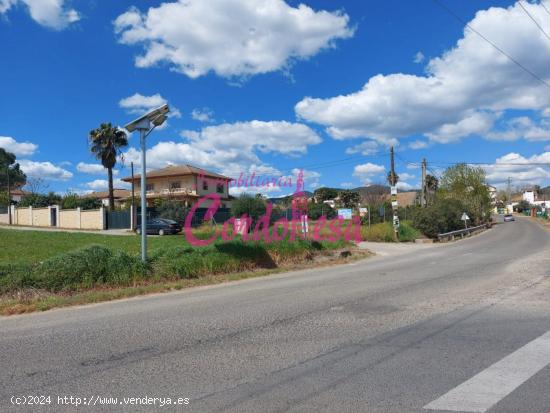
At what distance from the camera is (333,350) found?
576 cm

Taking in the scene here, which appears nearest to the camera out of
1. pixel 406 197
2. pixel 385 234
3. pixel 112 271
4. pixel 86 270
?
pixel 86 270

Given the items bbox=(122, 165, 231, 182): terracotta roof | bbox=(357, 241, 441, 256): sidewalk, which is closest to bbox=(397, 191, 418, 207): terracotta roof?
bbox=(122, 165, 231, 182): terracotta roof

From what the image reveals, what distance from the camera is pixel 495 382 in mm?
4566

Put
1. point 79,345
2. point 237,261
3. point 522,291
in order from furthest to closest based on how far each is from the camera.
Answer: point 237,261 < point 522,291 < point 79,345

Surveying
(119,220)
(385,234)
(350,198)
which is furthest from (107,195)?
(385,234)

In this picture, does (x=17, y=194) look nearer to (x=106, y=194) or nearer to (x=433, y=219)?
(x=106, y=194)

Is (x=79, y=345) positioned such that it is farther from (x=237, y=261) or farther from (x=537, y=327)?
(x=237, y=261)

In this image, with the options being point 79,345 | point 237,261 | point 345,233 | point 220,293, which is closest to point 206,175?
point 345,233

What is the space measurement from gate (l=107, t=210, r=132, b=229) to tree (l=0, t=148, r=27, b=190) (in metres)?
48.7

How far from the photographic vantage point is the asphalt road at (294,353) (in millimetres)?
4277

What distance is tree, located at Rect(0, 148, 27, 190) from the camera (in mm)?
84188

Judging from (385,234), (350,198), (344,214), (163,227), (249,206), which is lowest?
(385,234)

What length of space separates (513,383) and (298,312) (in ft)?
13.6

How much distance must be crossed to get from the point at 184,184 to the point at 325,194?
4148 cm
